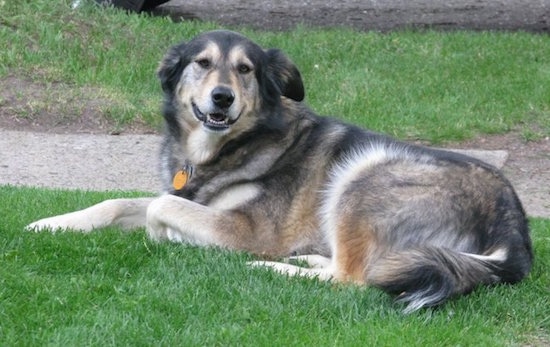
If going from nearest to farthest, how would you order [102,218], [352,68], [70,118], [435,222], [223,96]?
[435,222], [223,96], [102,218], [70,118], [352,68]

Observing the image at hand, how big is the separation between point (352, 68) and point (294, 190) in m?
6.19

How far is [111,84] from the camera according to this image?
11.3m

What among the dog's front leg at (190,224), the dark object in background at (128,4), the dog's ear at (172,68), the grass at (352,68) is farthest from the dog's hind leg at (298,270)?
the dark object in background at (128,4)

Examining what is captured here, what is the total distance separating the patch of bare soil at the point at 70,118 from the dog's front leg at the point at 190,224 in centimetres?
Result: 398

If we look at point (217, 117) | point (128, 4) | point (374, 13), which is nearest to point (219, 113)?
point (217, 117)

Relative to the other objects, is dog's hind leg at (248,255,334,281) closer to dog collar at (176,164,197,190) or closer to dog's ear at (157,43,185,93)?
dog collar at (176,164,197,190)

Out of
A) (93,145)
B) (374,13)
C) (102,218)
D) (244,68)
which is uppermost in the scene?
(244,68)

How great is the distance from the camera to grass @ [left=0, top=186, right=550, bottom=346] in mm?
4589

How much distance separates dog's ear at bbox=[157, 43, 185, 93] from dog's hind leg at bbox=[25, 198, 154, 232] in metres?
0.73

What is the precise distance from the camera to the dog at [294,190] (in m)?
5.50

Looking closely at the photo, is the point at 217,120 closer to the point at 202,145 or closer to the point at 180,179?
the point at 202,145

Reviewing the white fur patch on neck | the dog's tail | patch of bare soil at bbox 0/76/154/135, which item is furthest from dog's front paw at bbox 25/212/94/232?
patch of bare soil at bbox 0/76/154/135

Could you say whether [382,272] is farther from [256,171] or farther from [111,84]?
[111,84]

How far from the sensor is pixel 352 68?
12.3 metres
